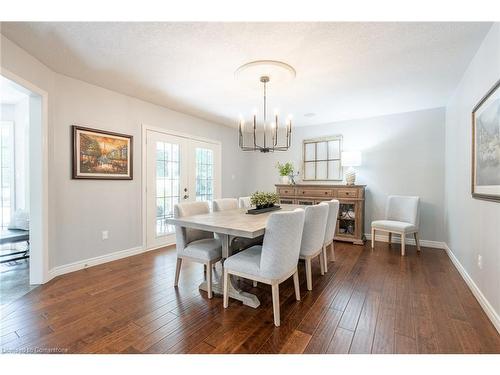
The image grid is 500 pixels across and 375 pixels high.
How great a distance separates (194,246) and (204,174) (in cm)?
256

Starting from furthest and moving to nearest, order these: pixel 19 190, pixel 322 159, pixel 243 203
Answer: pixel 322 159 < pixel 19 190 < pixel 243 203

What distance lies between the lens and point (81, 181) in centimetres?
293

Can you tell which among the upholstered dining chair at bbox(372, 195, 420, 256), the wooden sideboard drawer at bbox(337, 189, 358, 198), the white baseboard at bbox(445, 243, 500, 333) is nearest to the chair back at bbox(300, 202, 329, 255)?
the white baseboard at bbox(445, 243, 500, 333)

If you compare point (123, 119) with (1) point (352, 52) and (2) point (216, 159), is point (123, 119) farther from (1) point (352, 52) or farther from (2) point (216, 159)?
(1) point (352, 52)

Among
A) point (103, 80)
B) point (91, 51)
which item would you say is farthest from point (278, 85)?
point (103, 80)

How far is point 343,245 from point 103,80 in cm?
430

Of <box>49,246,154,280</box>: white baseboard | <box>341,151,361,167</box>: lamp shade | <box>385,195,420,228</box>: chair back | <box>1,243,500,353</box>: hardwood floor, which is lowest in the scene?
<box>1,243,500,353</box>: hardwood floor

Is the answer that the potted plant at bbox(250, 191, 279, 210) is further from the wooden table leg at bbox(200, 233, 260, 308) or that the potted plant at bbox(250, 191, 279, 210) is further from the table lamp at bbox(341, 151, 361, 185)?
the table lamp at bbox(341, 151, 361, 185)

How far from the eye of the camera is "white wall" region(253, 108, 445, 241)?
3.81 metres

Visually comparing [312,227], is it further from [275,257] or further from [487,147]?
[487,147]

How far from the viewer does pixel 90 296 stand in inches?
87.3

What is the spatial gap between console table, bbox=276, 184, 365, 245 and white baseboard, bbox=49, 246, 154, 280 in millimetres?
2981

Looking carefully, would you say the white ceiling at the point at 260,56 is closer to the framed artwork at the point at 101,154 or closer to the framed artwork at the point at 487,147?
the framed artwork at the point at 487,147

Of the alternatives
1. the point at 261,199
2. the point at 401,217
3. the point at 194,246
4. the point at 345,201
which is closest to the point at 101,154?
the point at 194,246
